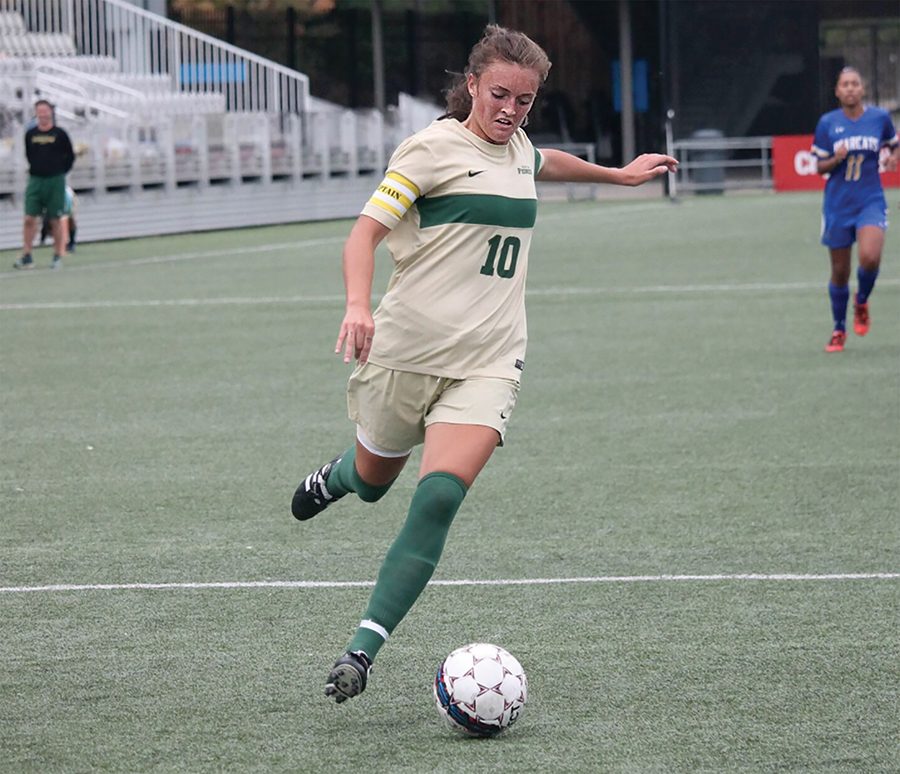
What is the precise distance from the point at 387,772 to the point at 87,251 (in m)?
21.8

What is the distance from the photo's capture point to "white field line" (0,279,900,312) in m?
17.1

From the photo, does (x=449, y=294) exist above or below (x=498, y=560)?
above

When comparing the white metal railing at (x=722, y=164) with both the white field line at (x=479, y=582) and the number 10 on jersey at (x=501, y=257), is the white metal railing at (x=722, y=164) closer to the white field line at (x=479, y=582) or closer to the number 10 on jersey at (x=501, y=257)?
the white field line at (x=479, y=582)

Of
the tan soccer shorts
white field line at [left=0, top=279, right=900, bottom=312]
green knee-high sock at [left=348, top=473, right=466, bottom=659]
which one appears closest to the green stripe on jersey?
the tan soccer shorts

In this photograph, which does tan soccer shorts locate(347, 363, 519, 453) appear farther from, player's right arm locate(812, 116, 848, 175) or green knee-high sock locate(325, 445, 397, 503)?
player's right arm locate(812, 116, 848, 175)

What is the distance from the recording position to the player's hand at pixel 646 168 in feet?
18.2

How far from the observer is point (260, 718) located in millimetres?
4688

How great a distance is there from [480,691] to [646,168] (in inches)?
78.6

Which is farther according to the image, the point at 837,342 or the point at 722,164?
the point at 722,164

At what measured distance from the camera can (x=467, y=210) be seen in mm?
4953

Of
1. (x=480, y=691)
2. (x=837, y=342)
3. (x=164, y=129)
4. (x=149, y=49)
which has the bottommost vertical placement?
(x=480, y=691)

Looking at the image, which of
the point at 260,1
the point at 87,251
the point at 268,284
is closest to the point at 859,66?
the point at 260,1

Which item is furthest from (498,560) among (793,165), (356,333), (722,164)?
(793,165)

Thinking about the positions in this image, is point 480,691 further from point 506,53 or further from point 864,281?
point 864,281
